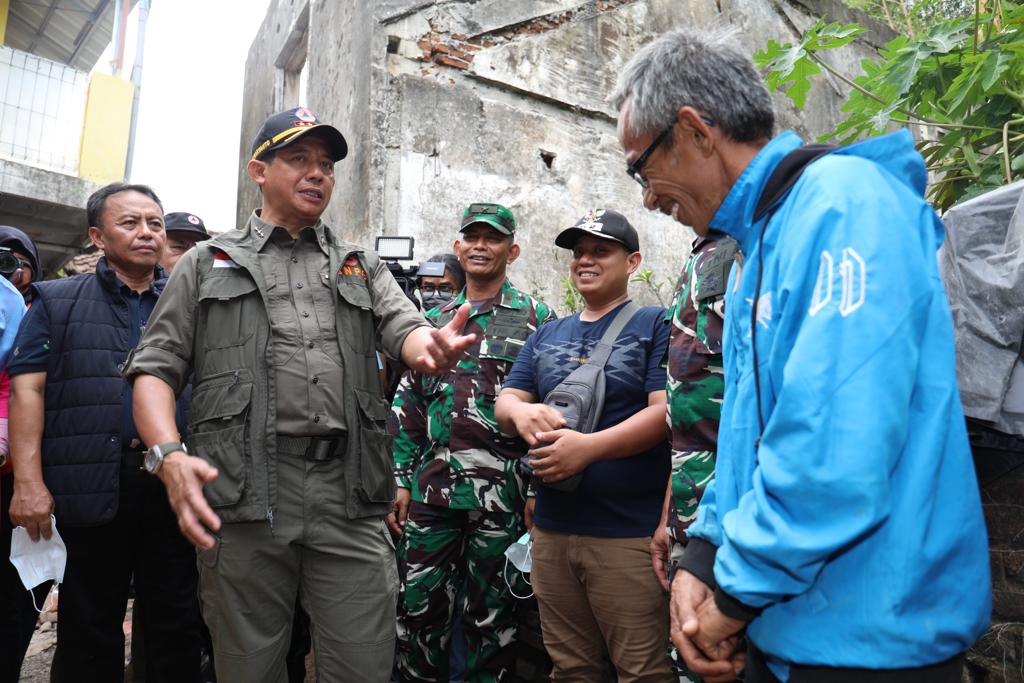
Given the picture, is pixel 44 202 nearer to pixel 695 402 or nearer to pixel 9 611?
pixel 9 611

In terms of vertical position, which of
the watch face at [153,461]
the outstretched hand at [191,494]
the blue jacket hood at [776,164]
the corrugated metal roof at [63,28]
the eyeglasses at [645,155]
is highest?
the corrugated metal roof at [63,28]

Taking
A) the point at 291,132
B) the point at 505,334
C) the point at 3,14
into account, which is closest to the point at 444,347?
the point at 291,132

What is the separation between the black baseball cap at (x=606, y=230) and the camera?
2631 mm

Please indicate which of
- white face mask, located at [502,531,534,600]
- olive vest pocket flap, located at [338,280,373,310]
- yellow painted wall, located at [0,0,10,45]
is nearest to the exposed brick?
olive vest pocket flap, located at [338,280,373,310]

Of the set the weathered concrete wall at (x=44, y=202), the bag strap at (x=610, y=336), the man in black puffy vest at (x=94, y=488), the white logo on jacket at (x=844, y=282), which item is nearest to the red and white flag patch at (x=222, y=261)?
the man in black puffy vest at (x=94, y=488)

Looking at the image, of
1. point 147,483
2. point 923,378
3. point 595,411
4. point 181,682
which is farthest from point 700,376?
point 181,682

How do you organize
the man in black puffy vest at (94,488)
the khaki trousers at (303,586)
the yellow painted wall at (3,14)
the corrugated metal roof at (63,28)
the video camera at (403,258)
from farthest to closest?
the corrugated metal roof at (63,28) → the yellow painted wall at (3,14) → the video camera at (403,258) → the man in black puffy vest at (94,488) → the khaki trousers at (303,586)

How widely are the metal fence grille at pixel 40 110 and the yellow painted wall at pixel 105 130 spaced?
0.09 m

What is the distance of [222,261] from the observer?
2.14 m

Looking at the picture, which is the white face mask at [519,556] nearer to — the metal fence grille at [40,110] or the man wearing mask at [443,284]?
the man wearing mask at [443,284]

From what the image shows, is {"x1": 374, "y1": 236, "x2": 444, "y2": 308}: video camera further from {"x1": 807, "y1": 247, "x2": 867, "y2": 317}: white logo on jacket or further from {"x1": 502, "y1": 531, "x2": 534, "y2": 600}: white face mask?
{"x1": 807, "y1": 247, "x2": 867, "y2": 317}: white logo on jacket

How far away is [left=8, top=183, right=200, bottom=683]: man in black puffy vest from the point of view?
262 cm

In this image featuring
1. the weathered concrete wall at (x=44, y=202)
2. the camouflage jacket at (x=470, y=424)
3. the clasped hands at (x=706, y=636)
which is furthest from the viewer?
the weathered concrete wall at (x=44, y=202)

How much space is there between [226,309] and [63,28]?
1106 cm
